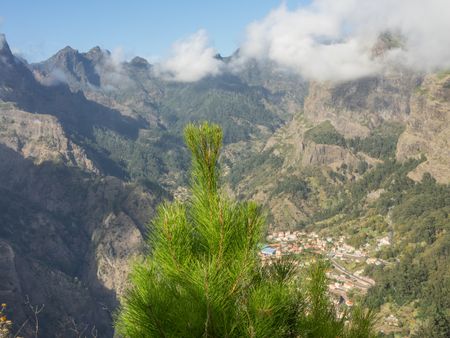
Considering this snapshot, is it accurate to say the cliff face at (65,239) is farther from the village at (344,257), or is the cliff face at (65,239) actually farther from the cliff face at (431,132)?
the cliff face at (431,132)

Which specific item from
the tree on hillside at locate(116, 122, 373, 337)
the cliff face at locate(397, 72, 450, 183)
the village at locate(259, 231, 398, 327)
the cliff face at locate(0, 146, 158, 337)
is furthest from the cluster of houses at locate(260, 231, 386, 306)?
the tree on hillside at locate(116, 122, 373, 337)

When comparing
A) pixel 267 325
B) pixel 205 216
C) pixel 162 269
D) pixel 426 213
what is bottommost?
pixel 267 325

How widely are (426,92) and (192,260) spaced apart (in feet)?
716

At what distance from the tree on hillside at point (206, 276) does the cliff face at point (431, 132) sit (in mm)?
174755

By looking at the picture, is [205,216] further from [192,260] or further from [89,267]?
[89,267]

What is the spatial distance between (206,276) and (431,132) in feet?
659

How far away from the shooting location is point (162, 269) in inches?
175

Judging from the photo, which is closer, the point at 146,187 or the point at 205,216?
the point at 205,216

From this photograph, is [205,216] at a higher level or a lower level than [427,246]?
lower

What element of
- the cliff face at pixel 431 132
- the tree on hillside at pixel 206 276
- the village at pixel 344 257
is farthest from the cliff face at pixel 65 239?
the cliff face at pixel 431 132

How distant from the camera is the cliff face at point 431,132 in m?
164

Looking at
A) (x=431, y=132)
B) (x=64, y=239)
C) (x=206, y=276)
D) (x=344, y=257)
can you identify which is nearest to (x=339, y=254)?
(x=344, y=257)

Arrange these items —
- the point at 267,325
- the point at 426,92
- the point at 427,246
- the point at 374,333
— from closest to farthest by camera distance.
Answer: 1. the point at 267,325
2. the point at 374,333
3. the point at 427,246
4. the point at 426,92

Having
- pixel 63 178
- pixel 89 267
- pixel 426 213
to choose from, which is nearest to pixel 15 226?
pixel 89 267
